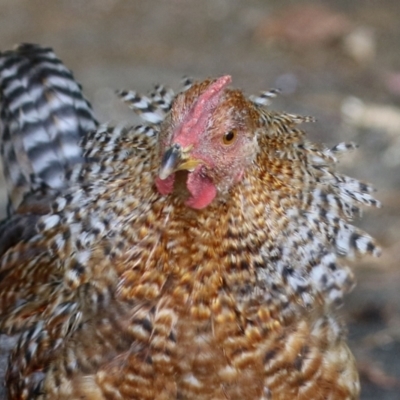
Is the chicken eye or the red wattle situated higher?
the chicken eye

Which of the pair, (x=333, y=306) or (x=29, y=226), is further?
(x=29, y=226)

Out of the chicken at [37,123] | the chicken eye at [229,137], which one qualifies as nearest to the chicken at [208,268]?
the chicken eye at [229,137]

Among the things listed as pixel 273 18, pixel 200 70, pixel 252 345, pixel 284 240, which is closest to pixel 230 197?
pixel 284 240

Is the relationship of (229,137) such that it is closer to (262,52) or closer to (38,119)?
(38,119)

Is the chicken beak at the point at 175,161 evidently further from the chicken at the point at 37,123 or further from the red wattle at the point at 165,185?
the chicken at the point at 37,123

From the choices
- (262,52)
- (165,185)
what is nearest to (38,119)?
(165,185)

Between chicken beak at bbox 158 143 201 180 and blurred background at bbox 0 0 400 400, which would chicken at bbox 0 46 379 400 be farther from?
blurred background at bbox 0 0 400 400

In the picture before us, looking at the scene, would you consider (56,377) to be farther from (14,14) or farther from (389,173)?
(14,14)

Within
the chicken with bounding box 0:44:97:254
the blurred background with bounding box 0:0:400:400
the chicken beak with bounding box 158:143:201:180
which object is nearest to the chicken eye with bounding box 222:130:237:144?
the chicken beak with bounding box 158:143:201:180
